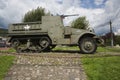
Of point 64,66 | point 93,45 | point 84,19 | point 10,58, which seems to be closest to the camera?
point 64,66

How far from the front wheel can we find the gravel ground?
118 inches

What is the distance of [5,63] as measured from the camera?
1262cm

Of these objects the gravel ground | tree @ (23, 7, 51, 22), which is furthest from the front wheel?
tree @ (23, 7, 51, 22)

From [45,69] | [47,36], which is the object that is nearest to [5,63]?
[45,69]

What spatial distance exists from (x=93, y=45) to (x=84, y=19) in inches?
1497

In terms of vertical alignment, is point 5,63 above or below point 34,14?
below

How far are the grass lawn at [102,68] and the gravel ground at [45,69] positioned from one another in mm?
350

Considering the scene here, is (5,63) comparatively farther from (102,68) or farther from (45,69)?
(102,68)

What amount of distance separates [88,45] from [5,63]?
5852mm

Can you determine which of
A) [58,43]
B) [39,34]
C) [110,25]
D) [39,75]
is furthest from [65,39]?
[110,25]

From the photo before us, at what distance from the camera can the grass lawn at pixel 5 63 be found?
37.7 ft

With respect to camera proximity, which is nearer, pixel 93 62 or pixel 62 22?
pixel 93 62

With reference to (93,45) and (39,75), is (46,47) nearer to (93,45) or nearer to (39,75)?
(93,45)

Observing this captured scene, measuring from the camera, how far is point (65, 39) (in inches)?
647
